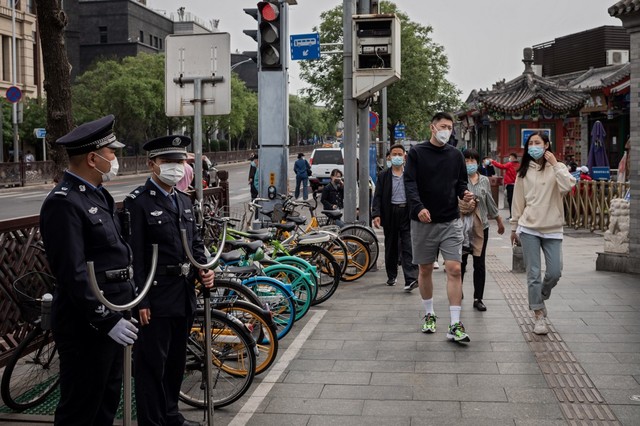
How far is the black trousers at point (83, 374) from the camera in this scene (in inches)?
155

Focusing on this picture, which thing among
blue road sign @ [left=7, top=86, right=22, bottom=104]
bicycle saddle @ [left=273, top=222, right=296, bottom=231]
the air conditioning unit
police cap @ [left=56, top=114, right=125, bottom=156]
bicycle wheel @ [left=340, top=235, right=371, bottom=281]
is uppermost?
the air conditioning unit

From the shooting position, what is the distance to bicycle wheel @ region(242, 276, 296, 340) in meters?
7.44

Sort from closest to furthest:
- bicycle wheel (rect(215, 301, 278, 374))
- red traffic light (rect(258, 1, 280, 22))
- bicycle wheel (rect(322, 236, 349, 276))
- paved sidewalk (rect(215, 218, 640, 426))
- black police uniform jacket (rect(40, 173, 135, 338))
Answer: black police uniform jacket (rect(40, 173, 135, 338)) < paved sidewalk (rect(215, 218, 640, 426)) < bicycle wheel (rect(215, 301, 278, 374)) < bicycle wheel (rect(322, 236, 349, 276)) < red traffic light (rect(258, 1, 280, 22))

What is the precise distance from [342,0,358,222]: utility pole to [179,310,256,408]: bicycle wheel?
7.43 m

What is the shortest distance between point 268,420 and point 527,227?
134 inches

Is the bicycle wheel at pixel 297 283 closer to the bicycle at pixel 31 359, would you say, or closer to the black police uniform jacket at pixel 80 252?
the bicycle at pixel 31 359

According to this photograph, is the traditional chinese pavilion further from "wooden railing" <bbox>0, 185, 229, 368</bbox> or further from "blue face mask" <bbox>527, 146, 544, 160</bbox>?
"wooden railing" <bbox>0, 185, 229, 368</bbox>

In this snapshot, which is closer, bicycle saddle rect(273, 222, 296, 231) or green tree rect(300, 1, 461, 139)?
bicycle saddle rect(273, 222, 296, 231)

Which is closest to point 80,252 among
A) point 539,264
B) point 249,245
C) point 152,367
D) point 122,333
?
point 122,333

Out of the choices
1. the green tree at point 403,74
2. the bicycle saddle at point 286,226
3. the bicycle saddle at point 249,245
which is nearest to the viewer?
the bicycle saddle at point 249,245

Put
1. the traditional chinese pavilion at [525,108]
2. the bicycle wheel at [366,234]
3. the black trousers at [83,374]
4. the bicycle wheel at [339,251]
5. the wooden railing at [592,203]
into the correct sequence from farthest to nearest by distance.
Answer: the traditional chinese pavilion at [525,108] < the wooden railing at [592,203] < the bicycle wheel at [366,234] < the bicycle wheel at [339,251] < the black trousers at [83,374]

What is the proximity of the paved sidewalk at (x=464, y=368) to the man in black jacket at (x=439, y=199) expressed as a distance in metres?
0.65

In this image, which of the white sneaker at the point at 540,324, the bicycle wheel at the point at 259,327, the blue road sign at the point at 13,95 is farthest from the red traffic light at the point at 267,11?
the blue road sign at the point at 13,95

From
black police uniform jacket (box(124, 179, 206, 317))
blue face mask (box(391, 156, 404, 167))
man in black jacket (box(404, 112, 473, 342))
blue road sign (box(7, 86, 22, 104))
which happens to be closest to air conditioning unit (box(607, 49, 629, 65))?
blue road sign (box(7, 86, 22, 104))
